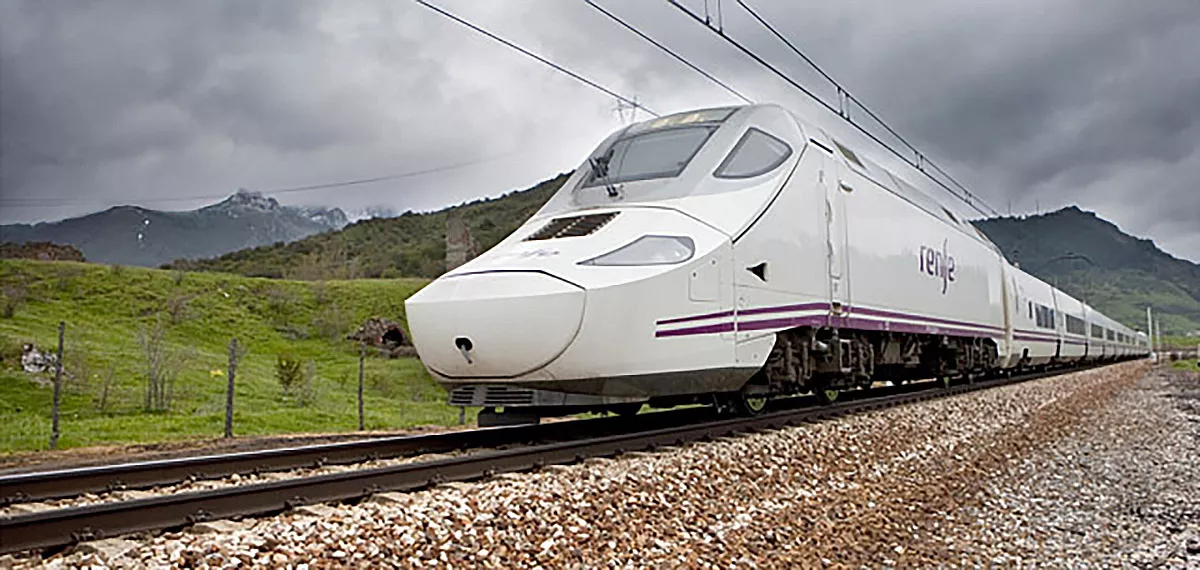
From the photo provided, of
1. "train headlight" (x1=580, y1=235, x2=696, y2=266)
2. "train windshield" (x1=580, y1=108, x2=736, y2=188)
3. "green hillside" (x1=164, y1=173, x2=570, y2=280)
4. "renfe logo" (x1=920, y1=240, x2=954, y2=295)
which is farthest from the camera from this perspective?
"green hillside" (x1=164, y1=173, x2=570, y2=280)

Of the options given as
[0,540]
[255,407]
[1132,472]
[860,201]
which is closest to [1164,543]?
[1132,472]

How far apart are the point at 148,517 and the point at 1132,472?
9.39 meters

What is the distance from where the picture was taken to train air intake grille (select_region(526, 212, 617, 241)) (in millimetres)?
7902

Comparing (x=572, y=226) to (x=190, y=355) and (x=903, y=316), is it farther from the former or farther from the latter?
(x=190, y=355)

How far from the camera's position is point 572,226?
8125mm

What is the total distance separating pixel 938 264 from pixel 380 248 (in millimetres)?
70532

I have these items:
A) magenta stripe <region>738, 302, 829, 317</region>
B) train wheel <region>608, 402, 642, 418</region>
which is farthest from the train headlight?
train wheel <region>608, 402, 642, 418</region>

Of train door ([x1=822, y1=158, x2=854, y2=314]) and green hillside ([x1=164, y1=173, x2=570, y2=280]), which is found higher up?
green hillside ([x1=164, y1=173, x2=570, y2=280])

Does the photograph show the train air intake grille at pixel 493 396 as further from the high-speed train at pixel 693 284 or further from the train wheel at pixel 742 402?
the train wheel at pixel 742 402

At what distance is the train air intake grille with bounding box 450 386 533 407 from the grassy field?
31.6ft

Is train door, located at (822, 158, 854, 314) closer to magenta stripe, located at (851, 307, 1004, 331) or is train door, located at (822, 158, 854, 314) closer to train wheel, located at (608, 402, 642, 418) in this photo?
magenta stripe, located at (851, 307, 1004, 331)

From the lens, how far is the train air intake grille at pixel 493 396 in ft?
23.3

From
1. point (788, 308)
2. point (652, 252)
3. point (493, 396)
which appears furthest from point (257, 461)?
point (788, 308)

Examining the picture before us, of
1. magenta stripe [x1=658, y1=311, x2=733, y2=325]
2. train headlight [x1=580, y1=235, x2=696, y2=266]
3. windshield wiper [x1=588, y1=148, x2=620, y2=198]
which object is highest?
windshield wiper [x1=588, y1=148, x2=620, y2=198]
